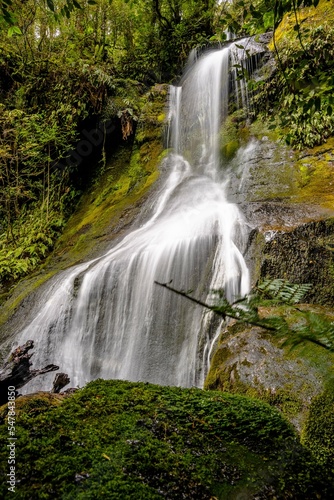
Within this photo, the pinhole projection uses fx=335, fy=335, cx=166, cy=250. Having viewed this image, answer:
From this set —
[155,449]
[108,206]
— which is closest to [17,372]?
[155,449]

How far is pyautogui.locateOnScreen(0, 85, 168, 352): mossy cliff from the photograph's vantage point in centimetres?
672

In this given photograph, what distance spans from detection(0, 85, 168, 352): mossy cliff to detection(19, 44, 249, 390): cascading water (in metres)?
0.68

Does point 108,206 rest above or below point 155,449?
above

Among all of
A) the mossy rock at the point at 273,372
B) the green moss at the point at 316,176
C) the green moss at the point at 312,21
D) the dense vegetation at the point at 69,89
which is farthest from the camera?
the dense vegetation at the point at 69,89

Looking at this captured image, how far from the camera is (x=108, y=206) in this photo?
895 cm

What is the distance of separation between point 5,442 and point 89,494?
37 cm

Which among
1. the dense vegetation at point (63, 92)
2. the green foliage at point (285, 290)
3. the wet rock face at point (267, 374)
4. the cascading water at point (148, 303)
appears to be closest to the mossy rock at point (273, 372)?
the wet rock face at point (267, 374)

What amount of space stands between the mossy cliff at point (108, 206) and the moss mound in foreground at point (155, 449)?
15.7ft

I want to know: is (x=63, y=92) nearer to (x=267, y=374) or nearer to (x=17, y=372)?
(x=17, y=372)

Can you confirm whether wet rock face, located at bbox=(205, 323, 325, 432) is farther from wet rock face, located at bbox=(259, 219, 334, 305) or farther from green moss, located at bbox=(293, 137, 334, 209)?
green moss, located at bbox=(293, 137, 334, 209)

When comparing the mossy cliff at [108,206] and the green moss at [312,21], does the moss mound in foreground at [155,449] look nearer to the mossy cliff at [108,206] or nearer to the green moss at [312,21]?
the mossy cliff at [108,206]

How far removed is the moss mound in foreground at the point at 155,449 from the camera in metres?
1.15

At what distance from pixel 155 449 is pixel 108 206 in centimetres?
799

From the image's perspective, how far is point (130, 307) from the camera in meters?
5.29
